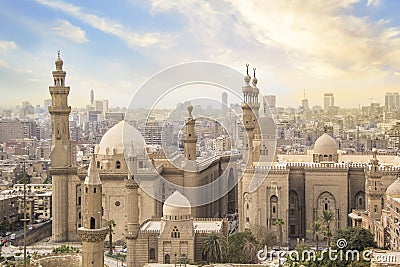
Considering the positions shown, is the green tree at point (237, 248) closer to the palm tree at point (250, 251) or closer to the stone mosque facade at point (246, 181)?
the palm tree at point (250, 251)

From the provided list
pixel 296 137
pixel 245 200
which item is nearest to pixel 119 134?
pixel 245 200

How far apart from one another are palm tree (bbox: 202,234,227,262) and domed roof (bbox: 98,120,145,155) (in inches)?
191

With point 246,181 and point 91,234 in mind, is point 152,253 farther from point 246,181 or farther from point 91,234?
point 91,234

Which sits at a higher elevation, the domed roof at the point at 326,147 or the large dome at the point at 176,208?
the domed roof at the point at 326,147

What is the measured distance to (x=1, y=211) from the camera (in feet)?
69.9

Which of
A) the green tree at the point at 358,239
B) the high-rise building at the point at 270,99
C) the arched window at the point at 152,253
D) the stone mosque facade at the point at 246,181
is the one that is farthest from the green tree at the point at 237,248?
the high-rise building at the point at 270,99

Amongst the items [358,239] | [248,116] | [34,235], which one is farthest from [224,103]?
[34,235]

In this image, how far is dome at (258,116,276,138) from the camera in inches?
736

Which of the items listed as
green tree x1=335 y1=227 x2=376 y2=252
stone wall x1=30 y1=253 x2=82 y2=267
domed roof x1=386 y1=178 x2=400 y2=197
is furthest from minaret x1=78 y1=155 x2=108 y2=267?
domed roof x1=386 y1=178 x2=400 y2=197

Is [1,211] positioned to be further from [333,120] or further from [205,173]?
[333,120]

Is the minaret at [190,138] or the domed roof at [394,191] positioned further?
the minaret at [190,138]

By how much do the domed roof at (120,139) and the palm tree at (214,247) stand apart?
486cm

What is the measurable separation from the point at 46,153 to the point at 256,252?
93.4 feet

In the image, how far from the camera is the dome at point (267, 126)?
18.7m
